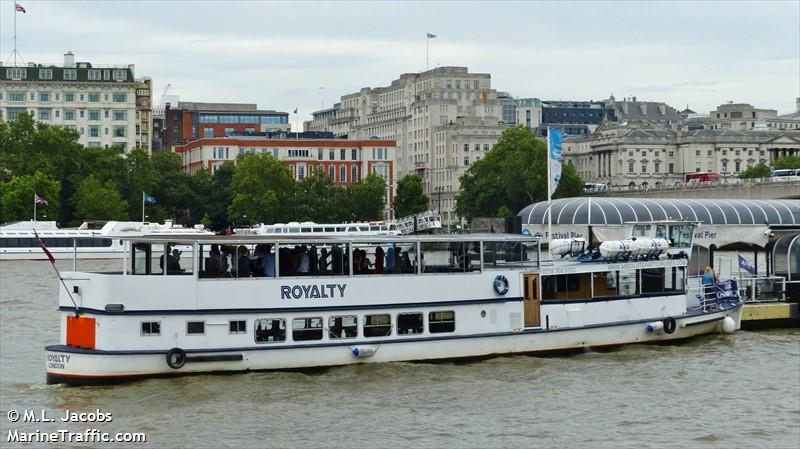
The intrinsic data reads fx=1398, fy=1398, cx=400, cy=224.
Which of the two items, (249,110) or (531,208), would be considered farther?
(249,110)

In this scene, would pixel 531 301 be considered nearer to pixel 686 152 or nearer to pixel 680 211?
pixel 680 211

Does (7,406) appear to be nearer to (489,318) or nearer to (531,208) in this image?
(489,318)

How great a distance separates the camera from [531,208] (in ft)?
322

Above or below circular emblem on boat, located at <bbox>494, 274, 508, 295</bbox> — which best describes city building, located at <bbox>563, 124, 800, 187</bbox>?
above

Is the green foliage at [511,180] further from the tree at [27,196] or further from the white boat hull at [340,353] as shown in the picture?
the white boat hull at [340,353]

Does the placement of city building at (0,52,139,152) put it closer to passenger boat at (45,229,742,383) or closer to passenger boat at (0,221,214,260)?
passenger boat at (0,221,214,260)

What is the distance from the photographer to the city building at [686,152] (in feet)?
637

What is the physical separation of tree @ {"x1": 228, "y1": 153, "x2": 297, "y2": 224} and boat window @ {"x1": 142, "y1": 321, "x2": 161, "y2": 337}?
305ft

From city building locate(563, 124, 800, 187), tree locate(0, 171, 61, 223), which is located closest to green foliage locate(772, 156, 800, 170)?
city building locate(563, 124, 800, 187)

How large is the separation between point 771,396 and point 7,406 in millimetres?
17110

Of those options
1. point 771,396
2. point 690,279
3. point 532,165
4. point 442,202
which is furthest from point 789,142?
point 771,396

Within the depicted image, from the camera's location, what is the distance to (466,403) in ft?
100

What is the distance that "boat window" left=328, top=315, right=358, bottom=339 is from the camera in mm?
33969

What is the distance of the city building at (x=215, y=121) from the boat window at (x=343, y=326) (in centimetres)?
15063
